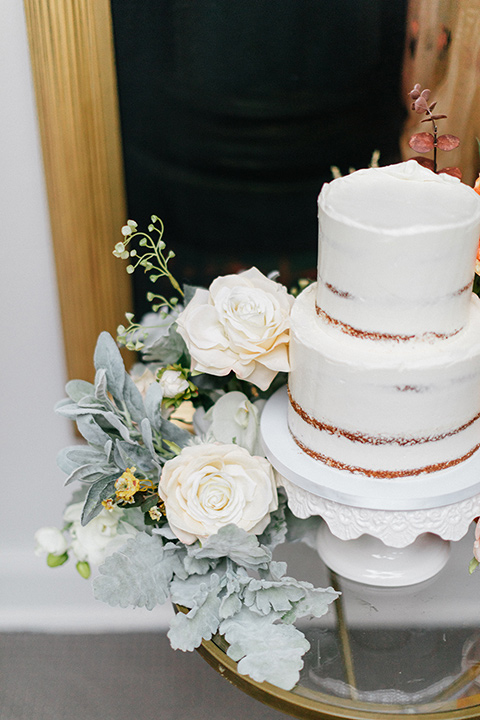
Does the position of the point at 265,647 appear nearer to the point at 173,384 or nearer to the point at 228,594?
the point at 228,594

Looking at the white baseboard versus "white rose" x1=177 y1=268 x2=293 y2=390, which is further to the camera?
the white baseboard

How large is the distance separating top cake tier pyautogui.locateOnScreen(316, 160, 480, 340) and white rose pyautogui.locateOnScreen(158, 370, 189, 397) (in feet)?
0.89

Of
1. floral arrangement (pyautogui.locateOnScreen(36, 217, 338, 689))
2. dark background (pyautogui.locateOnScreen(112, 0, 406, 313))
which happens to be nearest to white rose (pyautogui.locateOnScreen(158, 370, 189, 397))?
floral arrangement (pyautogui.locateOnScreen(36, 217, 338, 689))

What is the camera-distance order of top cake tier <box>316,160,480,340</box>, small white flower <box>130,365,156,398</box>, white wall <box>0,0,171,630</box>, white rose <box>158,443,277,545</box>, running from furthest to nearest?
white wall <box>0,0,171,630</box> < small white flower <box>130,365,156,398</box> < white rose <box>158,443,277,545</box> < top cake tier <box>316,160,480,340</box>

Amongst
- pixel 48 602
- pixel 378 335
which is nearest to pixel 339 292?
pixel 378 335

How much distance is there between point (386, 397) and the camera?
0.74m

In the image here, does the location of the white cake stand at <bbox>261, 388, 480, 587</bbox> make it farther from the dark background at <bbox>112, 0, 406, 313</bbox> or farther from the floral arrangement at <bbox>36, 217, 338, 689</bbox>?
the dark background at <bbox>112, 0, 406, 313</bbox>

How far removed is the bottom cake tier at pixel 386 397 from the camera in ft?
2.39

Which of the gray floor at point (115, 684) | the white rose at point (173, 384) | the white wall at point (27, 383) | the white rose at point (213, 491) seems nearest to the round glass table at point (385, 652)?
the white rose at point (213, 491)

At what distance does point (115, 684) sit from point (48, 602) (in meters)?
0.34

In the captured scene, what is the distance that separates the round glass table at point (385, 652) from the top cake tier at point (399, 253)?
331 mm

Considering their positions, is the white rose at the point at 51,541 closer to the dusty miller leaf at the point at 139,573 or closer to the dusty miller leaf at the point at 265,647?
the dusty miller leaf at the point at 139,573

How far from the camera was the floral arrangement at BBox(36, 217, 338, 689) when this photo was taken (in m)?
0.78

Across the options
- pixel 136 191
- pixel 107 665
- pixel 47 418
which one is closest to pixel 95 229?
pixel 136 191
